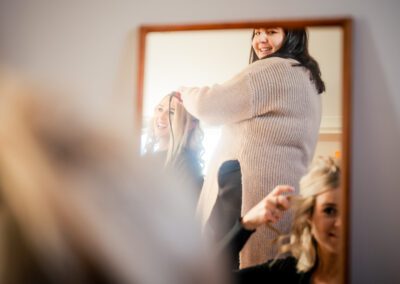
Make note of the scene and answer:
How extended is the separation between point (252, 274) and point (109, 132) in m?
0.70

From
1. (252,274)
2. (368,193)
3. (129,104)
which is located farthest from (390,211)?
(129,104)

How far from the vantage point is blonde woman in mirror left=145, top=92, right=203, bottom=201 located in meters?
1.39

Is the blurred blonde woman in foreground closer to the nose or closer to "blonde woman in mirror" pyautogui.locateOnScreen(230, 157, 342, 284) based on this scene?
"blonde woman in mirror" pyautogui.locateOnScreen(230, 157, 342, 284)

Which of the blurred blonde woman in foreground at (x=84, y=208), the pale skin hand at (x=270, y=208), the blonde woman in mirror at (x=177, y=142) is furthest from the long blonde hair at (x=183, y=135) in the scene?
the pale skin hand at (x=270, y=208)

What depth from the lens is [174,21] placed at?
147cm

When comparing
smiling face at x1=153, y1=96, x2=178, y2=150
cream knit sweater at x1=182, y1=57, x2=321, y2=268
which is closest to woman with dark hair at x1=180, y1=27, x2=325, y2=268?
cream knit sweater at x1=182, y1=57, x2=321, y2=268

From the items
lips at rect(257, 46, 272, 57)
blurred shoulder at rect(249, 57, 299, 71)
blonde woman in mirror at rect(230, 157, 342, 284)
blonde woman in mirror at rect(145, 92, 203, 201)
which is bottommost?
blonde woman in mirror at rect(230, 157, 342, 284)

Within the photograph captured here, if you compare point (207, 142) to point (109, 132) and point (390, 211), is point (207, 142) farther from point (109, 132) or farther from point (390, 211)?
point (390, 211)

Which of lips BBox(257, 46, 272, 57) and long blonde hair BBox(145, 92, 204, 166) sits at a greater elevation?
lips BBox(257, 46, 272, 57)

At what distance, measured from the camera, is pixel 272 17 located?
4.63ft

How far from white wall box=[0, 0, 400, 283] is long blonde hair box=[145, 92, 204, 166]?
197 millimetres

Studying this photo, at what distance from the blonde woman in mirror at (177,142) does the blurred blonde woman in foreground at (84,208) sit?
0.20 ft

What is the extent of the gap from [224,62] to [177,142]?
1.05ft

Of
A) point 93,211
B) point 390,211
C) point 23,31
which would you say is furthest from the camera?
point 23,31
